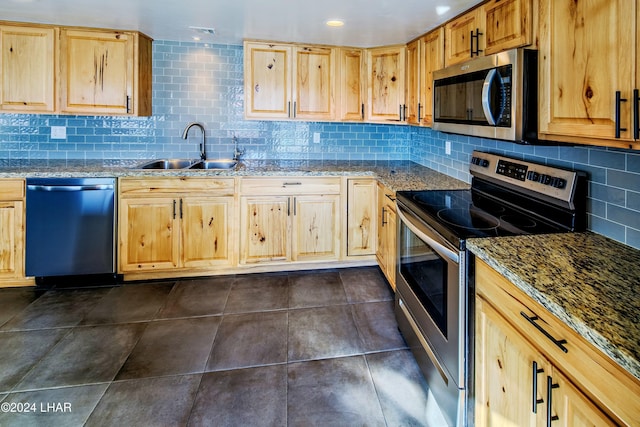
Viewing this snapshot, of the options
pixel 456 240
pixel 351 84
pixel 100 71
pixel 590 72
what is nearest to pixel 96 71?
pixel 100 71

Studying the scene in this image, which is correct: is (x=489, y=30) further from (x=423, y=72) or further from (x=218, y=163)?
(x=218, y=163)

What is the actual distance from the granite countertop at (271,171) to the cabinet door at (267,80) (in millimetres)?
520

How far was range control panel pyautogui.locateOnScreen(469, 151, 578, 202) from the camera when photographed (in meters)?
1.69

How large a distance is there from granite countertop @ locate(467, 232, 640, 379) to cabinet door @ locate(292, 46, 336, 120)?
2.47 m

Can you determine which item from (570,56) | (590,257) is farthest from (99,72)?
(590,257)

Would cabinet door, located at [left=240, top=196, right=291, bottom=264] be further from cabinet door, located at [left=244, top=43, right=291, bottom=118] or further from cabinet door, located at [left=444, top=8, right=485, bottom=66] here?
cabinet door, located at [left=444, top=8, right=485, bottom=66]

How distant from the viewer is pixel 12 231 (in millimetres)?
2922

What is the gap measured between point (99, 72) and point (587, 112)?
354 centimetres

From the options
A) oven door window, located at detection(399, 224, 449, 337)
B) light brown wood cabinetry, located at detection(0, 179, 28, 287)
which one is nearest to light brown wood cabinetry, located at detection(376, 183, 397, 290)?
oven door window, located at detection(399, 224, 449, 337)

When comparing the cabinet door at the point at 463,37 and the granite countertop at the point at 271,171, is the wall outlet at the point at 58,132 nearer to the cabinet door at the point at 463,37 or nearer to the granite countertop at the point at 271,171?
the granite countertop at the point at 271,171

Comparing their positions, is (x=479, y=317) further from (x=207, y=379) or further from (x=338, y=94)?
(x=338, y=94)

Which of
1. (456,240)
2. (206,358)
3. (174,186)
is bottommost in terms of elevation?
(206,358)

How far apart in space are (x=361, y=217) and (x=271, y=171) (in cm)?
93

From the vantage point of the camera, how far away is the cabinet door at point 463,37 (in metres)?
2.18
